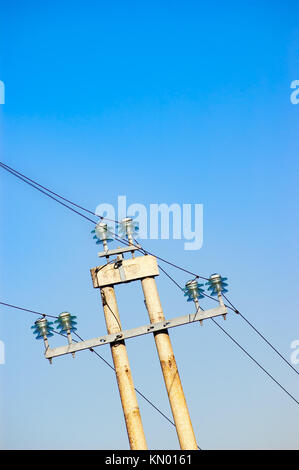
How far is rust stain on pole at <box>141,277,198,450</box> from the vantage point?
87.5 feet

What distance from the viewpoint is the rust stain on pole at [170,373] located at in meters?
26.7

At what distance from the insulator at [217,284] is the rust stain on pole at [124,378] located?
2.67 metres

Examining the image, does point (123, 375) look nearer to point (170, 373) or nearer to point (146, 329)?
point (170, 373)

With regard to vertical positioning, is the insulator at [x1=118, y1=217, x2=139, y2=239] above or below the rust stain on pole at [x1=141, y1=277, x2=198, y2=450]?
above

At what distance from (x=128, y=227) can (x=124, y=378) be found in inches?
170

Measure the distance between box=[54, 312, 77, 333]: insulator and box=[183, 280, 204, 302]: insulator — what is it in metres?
3.16

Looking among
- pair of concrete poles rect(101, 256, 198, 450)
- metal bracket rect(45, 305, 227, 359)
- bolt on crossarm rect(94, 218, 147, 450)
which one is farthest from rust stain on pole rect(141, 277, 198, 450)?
bolt on crossarm rect(94, 218, 147, 450)

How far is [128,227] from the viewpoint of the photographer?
28.7 m

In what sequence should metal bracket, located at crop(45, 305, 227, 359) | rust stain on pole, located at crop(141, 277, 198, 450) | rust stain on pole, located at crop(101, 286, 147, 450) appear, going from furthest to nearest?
metal bracket, located at crop(45, 305, 227, 359) → rust stain on pole, located at crop(101, 286, 147, 450) → rust stain on pole, located at crop(141, 277, 198, 450)

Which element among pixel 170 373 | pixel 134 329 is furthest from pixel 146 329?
pixel 170 373

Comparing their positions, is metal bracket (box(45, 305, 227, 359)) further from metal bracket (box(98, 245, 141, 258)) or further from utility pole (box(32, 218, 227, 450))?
metal bracket (box(98, 245, 141, 258))

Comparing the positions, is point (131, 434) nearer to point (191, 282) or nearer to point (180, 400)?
point (180, 400)

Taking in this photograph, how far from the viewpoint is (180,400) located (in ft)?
88.8
